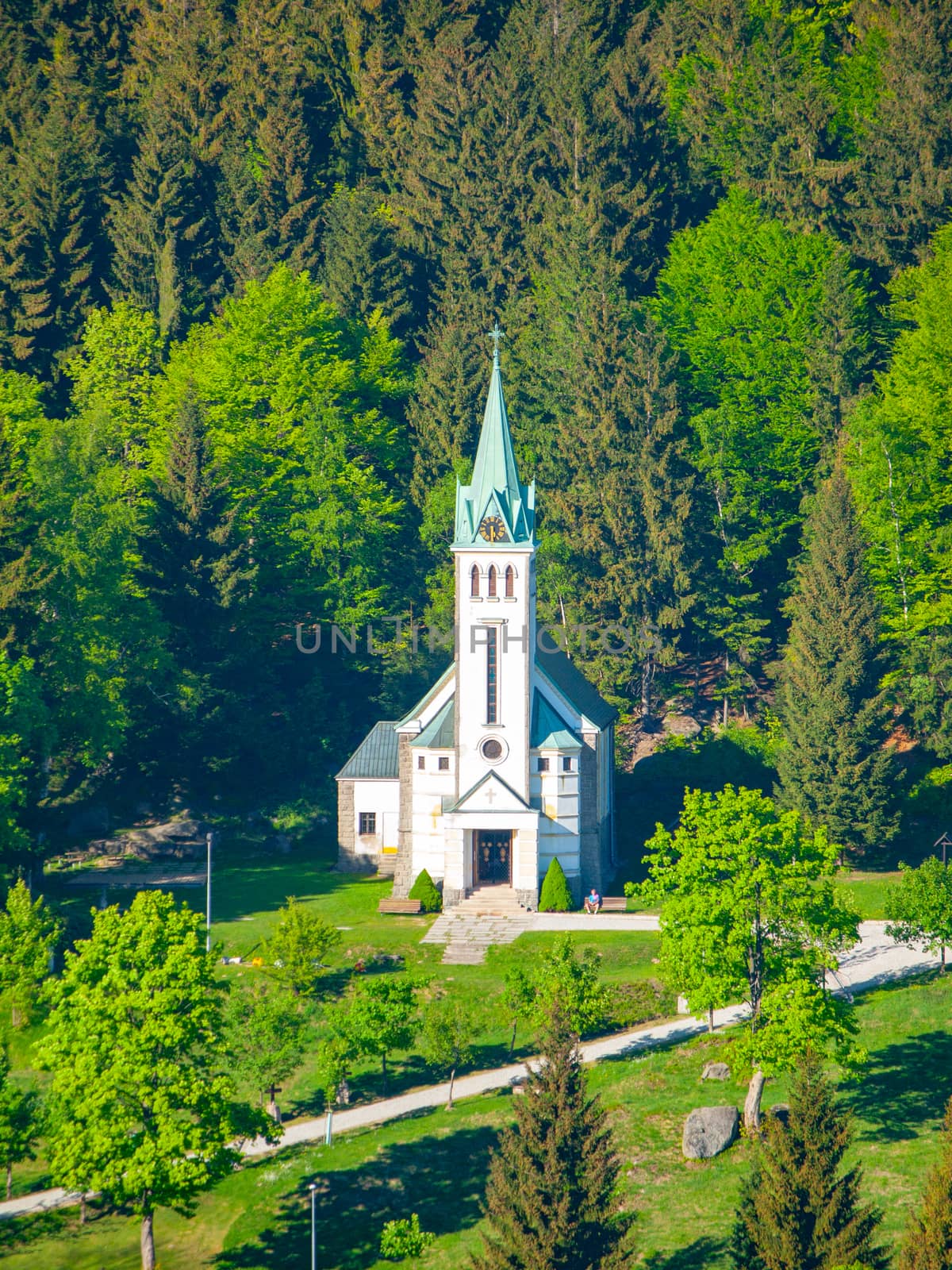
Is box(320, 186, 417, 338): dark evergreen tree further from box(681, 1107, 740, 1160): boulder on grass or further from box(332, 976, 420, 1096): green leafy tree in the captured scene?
box(681, 1107, 740, 1160): boulder on grass

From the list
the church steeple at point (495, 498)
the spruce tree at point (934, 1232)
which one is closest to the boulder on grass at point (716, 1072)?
the spruce tree at point (934, 1232)

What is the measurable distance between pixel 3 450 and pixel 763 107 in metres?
49.1

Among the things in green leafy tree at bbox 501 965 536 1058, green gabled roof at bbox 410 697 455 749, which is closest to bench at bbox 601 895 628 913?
green gabled roof at bbox 410 697 455 749

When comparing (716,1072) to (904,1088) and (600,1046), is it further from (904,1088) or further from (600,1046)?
(904,1088)

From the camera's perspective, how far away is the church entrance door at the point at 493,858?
6894 cm

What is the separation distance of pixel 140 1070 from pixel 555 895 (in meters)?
25.7

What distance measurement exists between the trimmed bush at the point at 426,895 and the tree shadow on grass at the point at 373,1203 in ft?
56.2

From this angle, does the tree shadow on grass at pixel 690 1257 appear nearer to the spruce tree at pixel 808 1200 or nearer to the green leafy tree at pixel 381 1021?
the spruce tree at pixel 808 1200

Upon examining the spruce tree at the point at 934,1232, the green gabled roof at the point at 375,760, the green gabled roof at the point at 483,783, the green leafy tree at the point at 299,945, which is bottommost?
the spruce tree at the point at 934,1232

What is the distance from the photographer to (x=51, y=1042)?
45.3 meters

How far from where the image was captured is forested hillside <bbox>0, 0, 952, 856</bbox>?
252 ft

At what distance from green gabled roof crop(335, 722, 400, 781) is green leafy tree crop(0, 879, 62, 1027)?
18.2 m

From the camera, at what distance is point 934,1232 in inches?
1591

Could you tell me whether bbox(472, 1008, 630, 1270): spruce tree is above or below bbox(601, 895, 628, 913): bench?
below
